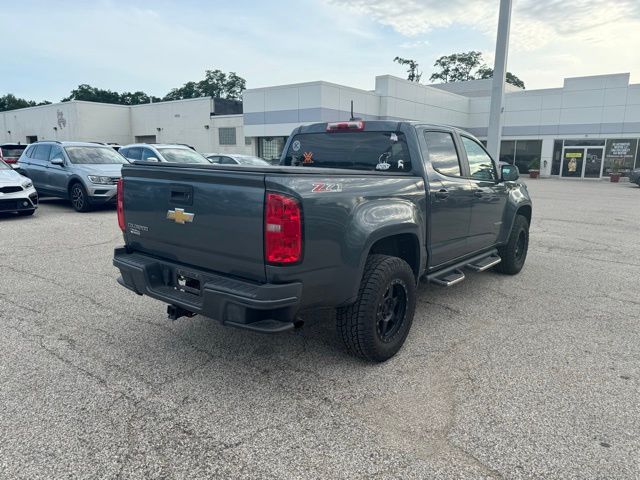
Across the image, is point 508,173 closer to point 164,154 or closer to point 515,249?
point 515,249

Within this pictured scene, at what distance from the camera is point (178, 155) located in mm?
13242

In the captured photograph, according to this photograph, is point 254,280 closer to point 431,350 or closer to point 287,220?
point 287,220

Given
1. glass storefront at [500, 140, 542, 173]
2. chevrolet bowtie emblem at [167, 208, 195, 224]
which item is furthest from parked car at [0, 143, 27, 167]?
glass storefront at [500, 140, 542, 173]

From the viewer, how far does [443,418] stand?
9.50ft

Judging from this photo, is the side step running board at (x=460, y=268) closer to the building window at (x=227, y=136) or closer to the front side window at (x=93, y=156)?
the front side window at (x=93, y=156)

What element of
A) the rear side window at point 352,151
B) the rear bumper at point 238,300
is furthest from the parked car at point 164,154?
the rear bumper at point 238,300

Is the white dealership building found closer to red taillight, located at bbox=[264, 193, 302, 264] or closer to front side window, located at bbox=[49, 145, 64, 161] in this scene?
front side window, located at bbox=[49, 145, 64, 161]

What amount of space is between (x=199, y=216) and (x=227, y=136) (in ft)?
108

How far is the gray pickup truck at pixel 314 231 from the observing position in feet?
9.34

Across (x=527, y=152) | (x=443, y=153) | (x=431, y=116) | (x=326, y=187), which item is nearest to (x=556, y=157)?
(x=527, y=152)

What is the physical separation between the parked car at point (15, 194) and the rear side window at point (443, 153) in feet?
30.2

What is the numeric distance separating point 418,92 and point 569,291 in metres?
27.7

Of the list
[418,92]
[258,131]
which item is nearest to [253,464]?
[258,131]

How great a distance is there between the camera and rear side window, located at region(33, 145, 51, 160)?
12.2 metres
